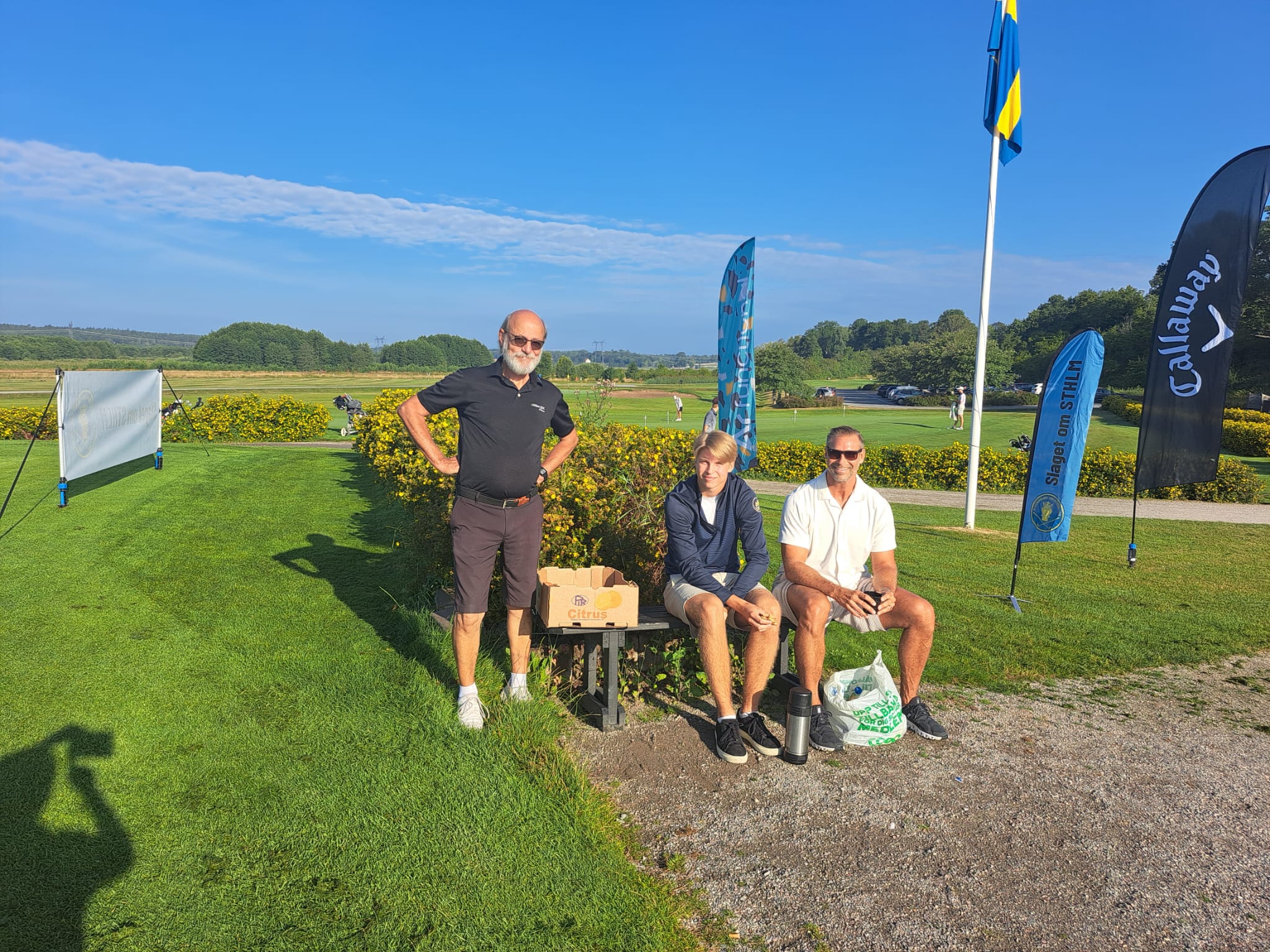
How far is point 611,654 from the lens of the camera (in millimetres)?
4469

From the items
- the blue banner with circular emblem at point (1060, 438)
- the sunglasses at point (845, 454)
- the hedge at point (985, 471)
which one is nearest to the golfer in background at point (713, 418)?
the blue banner with circular emblem at point (1060, 438)

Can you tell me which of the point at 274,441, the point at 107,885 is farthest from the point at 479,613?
the point at 274,441

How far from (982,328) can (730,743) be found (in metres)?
8.89

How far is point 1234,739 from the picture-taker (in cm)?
462

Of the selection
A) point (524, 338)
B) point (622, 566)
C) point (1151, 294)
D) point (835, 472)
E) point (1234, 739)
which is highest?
point (1151, 294)

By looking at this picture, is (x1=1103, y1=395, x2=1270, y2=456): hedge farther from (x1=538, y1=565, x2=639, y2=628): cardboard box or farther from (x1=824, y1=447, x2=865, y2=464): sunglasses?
(x1=538, y1=565, x2=639, y2=628): cardboard box

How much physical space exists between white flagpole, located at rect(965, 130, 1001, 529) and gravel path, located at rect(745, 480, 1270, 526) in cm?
270

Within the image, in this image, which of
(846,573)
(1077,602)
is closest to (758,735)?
(846,573)

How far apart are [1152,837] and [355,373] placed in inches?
4624

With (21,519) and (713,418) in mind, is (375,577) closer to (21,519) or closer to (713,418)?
(21,519)

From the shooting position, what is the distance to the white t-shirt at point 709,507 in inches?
182

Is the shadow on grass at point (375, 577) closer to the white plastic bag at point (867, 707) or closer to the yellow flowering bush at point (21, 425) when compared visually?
the white plastic bag at point (867, 707)

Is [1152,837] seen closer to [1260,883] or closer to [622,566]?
[1260,883]

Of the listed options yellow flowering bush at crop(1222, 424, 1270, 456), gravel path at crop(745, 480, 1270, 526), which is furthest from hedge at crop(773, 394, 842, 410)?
gravel path at crop(745, 480, 1270, 526)
